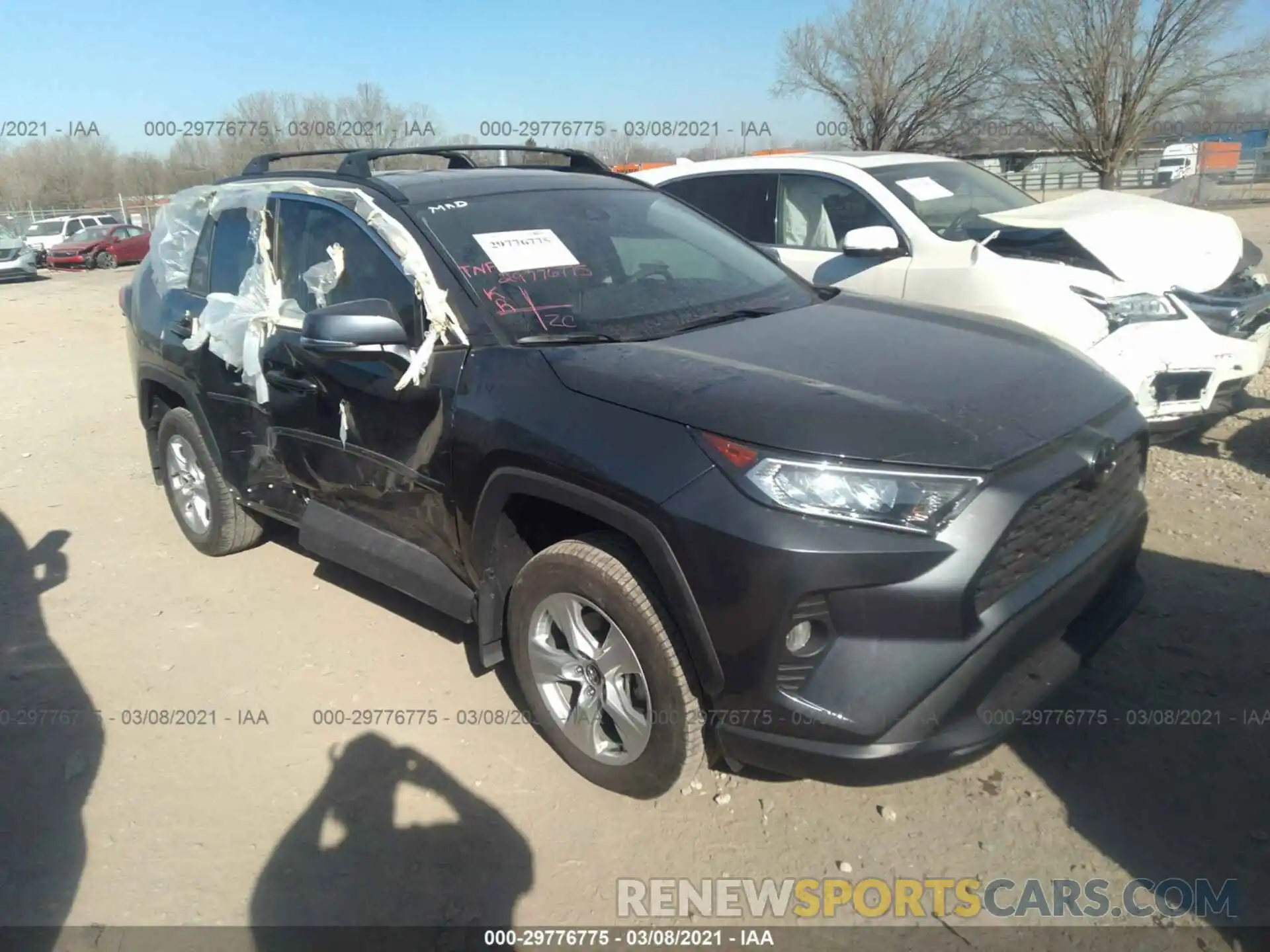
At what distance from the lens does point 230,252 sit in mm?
4422

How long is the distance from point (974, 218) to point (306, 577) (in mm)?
4633

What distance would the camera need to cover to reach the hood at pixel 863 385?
239 cm

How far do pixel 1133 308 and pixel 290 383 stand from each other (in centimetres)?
423

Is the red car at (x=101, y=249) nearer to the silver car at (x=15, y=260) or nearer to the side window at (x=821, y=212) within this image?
the silver car at (x=15, y=260)

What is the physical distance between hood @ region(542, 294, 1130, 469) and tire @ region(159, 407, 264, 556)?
2630 mm

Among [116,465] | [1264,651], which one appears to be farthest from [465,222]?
[116,465]

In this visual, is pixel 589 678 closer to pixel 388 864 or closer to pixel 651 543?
pixel 651 543

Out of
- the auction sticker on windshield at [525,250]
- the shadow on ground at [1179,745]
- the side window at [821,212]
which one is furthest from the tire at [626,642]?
the side window at [821,212]

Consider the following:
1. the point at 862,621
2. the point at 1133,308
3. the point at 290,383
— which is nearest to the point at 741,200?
the point at 1133,308

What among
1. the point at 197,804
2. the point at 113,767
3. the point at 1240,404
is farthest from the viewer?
the point at 1240,404

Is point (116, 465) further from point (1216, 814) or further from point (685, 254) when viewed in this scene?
point (1216, 814)

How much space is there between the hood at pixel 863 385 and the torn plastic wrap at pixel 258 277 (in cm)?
52

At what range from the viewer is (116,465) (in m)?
6.88

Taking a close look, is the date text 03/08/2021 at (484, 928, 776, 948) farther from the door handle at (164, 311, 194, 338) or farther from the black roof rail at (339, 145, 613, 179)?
the door handle at (164, 311, 194, 338)
